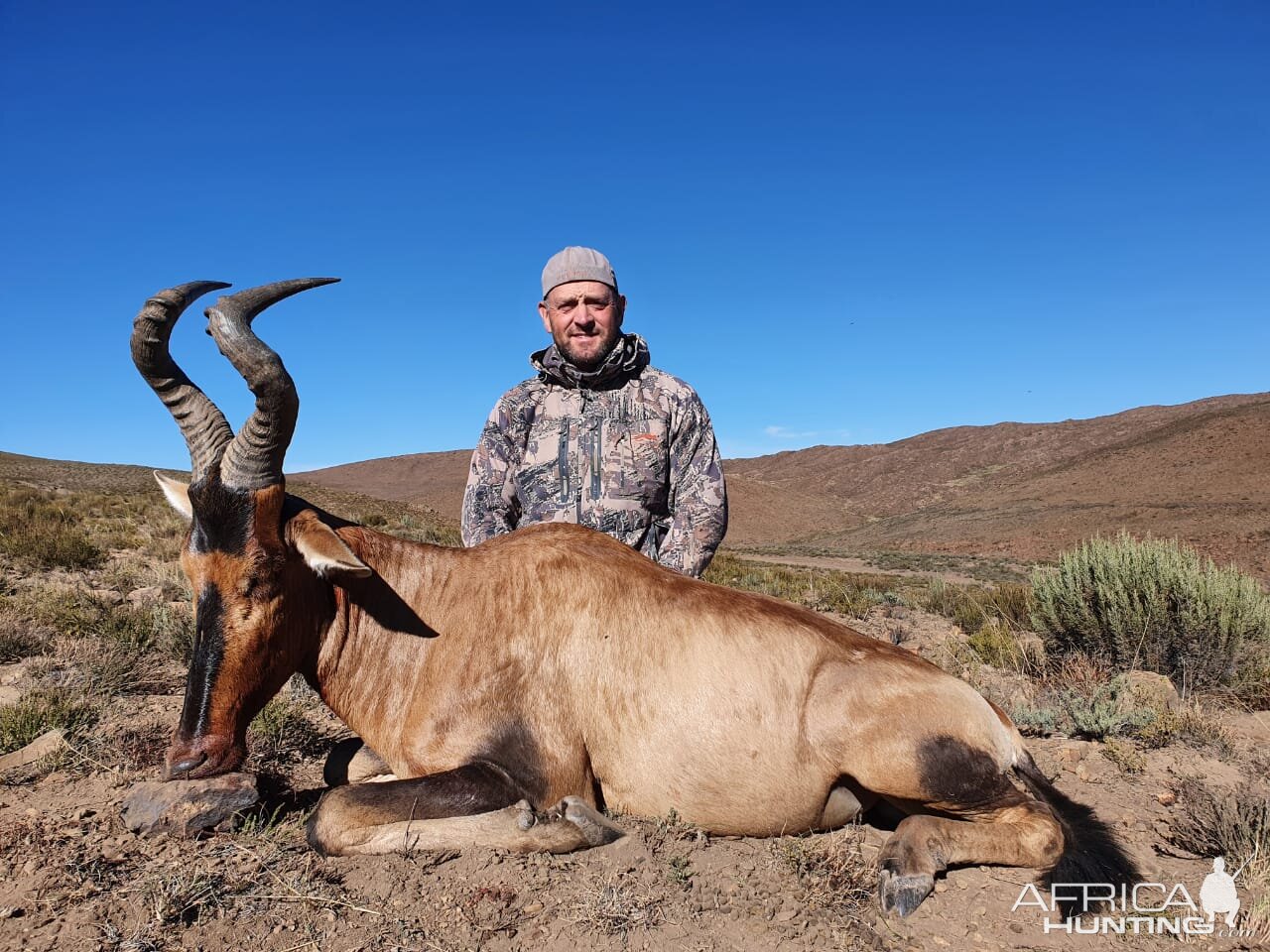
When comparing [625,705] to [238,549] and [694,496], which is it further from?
[694,496]

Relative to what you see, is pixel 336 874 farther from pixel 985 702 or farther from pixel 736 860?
pixel 985 702

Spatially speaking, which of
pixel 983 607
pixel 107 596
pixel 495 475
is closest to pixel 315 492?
pixel 107 596

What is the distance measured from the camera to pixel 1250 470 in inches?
1694

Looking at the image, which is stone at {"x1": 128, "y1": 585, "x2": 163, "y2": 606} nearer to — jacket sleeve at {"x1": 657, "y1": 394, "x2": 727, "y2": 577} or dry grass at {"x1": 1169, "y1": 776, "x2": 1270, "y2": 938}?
jacket sleeve at {"x1": 657, "y1": 394, "x2": 727, "y2": 577}

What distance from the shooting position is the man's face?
626 centimetres

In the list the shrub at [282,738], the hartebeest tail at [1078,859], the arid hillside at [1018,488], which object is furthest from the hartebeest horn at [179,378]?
the arid hillside at [1018,488]

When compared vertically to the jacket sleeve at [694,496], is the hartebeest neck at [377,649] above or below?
below

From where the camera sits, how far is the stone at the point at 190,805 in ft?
12.1

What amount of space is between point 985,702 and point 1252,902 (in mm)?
1468

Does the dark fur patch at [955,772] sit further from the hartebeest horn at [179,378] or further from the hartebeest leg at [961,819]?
the hartebeest horn at [179,378]

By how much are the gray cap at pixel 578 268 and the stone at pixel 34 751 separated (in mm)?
4537

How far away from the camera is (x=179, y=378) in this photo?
4.01 meters

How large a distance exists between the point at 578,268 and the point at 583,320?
→ 42 centimetres

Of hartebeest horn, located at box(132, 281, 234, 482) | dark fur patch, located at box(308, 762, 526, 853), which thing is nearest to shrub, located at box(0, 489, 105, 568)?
hartebeest horn, located at box(132, 281, 234, 482)
